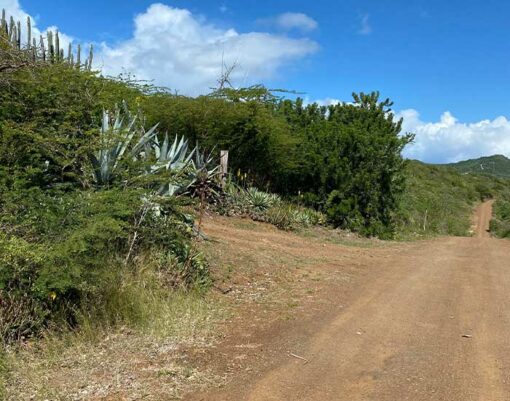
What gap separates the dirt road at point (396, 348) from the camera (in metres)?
4.98

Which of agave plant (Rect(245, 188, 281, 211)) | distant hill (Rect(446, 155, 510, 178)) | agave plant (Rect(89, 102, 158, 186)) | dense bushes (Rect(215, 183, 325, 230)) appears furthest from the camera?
distant hill (Rect(446, 155, 510, 178))

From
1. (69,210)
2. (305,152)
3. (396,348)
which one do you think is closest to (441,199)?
(305,152)

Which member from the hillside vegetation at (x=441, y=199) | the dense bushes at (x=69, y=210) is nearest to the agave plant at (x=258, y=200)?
the hillside vegetation at (x=441, y=199)

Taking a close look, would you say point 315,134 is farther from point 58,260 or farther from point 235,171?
point 58,260

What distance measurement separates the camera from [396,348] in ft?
20.2

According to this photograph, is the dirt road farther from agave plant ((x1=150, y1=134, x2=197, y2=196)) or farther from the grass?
agave plant ((x1=150, y1=134, x2=197, y2=196))

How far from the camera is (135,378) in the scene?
5.23 m

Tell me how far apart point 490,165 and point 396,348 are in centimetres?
12616

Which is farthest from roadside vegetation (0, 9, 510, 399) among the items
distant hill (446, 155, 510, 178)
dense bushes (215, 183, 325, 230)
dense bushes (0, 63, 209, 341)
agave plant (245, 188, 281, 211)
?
distant hill (446, 155, 510, 178)

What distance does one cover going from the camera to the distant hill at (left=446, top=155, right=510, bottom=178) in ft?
368

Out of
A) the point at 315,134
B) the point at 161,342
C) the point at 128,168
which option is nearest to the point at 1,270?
the point at 161,342

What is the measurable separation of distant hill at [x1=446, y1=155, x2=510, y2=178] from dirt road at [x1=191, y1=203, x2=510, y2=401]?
106 m

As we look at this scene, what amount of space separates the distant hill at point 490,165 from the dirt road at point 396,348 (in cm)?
10615

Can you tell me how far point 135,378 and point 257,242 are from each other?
816 centimetres
